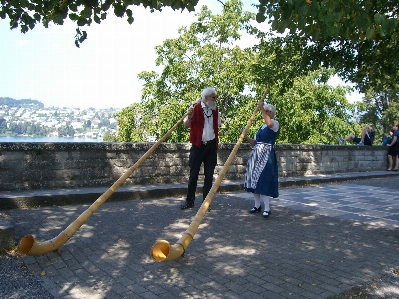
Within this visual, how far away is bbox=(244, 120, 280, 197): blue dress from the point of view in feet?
23.0

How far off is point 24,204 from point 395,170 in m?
14.5

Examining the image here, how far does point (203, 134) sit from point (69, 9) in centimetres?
285

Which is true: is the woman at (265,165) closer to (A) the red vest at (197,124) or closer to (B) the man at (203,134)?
(B) the man at (203,134)

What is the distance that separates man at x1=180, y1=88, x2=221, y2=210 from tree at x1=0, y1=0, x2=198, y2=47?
5.79 ft

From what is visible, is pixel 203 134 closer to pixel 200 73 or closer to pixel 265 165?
pixel 265 165

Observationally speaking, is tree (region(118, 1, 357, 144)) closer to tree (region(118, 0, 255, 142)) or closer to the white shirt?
tree (region(118, 0, 255, 142))

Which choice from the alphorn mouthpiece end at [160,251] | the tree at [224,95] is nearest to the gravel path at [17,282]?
the alphorn mouthpiece end at [160,251]

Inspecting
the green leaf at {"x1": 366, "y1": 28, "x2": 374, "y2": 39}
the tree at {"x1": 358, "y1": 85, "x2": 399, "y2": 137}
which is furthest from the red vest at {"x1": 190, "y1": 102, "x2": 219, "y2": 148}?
the tree at {"x1": 358, "y1": 85, "x2": 399, "y2": 137}

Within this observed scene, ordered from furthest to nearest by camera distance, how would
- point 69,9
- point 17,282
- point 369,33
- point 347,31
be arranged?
point 69,9, point 347,31, point 369,33, point 17,282

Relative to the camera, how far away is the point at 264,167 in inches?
277

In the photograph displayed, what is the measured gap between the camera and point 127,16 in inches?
248

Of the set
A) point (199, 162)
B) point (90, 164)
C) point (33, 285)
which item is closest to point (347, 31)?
point (199, 162)

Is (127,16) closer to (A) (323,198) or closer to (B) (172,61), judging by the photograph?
(A) (323,198)

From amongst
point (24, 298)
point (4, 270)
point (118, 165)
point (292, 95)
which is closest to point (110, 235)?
point (4, 270)
